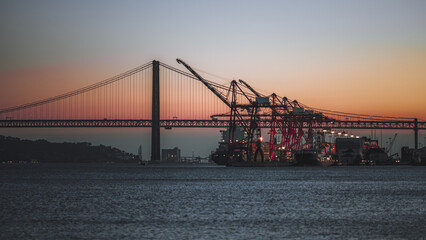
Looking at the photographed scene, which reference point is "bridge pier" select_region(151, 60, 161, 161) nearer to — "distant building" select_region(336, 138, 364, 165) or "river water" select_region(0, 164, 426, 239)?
"distant building" select_region(336, 138, 364, 165)

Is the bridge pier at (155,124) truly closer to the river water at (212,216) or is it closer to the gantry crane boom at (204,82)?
the gantry crane boom at (204,82)

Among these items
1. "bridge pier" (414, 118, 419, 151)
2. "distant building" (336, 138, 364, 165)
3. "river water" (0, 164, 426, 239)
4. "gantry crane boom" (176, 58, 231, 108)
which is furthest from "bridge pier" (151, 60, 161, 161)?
"river water" (0, 164, 426, 239)

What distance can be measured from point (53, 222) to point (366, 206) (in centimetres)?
1724

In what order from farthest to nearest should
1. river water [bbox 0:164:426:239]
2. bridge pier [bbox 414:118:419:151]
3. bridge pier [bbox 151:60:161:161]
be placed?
bridge pier [bbox 414:118:419:151]
bridge pier [bbox 151:60:161:161]
river water [bbox 0:164:426:239]

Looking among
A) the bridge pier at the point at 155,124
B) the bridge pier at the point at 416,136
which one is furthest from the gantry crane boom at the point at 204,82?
the bridge pier at the point at 416,136

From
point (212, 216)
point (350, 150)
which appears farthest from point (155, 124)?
point (212, 216)

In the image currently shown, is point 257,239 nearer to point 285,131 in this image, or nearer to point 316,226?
point 316,226

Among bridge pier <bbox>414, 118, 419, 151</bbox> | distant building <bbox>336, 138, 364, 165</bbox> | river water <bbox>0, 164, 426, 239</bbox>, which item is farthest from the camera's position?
bridge pier <bbox>414, 118, 419, 151</bbox>

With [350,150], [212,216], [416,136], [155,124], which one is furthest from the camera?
[416,136]

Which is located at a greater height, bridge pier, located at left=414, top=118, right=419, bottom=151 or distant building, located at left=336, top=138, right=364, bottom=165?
bridge pier, located at left=414, top=118, right=419, bottom=151

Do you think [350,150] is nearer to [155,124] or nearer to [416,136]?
[416,136]

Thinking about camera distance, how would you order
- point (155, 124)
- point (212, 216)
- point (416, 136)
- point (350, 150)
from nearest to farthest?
point (212, 216) → point (155, 124) → point (350, 150) → point (416, 136)

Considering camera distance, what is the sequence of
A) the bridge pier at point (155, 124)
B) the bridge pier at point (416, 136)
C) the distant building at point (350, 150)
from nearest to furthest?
the bridge pier at point (155, 124), the distant building at point (350, 150), the bridge pier at point (416, 136)

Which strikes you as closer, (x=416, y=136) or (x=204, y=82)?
(x=204, y=82)
